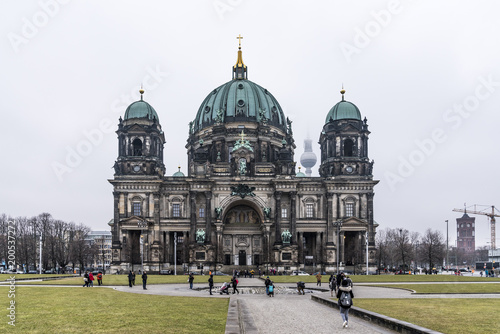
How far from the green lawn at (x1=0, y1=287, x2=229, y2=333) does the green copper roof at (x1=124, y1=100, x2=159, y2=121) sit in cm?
6699

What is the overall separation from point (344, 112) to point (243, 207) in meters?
24.9

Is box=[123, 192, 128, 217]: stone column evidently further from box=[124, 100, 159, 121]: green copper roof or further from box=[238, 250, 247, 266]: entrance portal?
box=[238, 250, 247, 266]: entrance portal

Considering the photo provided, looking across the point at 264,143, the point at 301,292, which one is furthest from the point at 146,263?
the point at 301,292

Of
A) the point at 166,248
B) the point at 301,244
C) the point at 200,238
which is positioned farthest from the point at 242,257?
the point at 166,248

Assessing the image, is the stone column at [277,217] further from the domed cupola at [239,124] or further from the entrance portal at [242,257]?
the entrance portal at [242,257]

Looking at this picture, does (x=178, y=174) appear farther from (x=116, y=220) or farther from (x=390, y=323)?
(x=390, y=323)

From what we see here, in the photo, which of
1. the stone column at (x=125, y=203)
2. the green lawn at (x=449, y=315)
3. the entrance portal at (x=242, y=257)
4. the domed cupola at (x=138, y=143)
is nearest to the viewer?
the green lawn at (x=449, y=315)

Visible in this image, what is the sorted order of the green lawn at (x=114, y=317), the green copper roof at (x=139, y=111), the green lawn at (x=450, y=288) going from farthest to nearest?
1. the green copper roof at (x=139, y=111)
2. the green lawn at (x=450, y=288)
3. the green lawn at (x=114, y=317)

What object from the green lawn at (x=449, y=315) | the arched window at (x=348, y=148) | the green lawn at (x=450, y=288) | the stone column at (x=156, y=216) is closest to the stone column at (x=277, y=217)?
the arched window at (x=348, y=148)

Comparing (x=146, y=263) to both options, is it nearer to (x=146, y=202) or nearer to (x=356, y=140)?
(x=146, y=202)

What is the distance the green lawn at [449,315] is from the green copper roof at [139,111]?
238 ft

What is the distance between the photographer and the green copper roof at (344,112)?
96.5m

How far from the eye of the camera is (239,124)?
103500 mm

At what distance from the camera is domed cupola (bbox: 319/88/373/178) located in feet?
310
